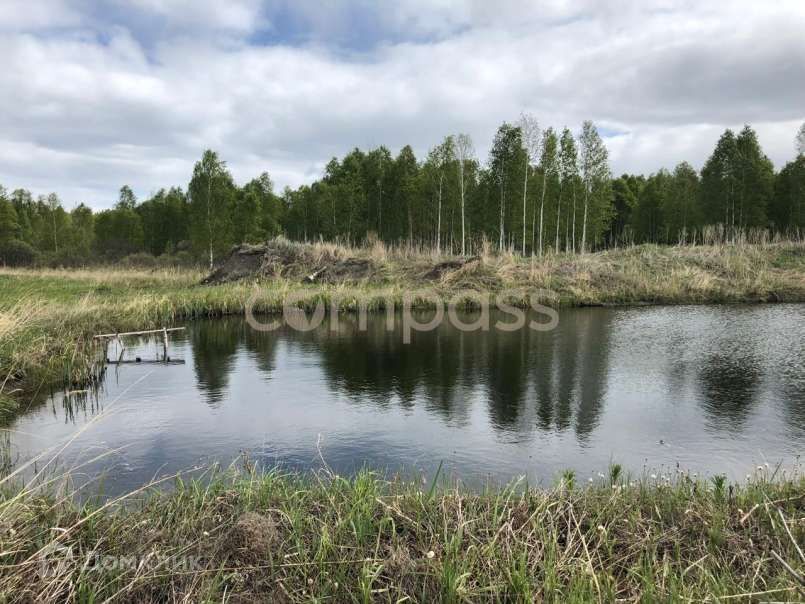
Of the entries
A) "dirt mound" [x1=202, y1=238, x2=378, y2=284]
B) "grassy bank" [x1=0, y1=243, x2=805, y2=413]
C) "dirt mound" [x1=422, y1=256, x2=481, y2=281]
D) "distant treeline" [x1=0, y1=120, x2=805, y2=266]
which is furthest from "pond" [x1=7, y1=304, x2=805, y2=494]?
"distant treeline" [x1=0, y1=120, x2=805, y2=266]

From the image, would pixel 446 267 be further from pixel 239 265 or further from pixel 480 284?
pixel 239 265

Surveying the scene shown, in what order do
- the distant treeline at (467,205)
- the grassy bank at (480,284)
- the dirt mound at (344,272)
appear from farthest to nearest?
the distant treeline at (467,205)
the dirt mound at (344,272)
the grassy bank at (480,284)

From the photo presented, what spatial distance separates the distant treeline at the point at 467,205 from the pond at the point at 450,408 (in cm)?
1838

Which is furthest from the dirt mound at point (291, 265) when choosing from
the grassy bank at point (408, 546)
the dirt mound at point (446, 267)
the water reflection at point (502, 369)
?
the grassy bank at point (408, 546)

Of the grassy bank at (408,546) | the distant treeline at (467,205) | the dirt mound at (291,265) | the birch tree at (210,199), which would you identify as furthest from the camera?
the distant treeline at (467,205)

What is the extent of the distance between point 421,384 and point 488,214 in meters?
32.5

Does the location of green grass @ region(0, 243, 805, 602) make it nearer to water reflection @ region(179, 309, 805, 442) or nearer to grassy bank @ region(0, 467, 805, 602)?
grassy bank @ region(0, 467, 805, 602)

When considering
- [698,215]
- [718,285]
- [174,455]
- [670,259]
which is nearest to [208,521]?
[174,455]

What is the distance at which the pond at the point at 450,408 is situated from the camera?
7.03 meters

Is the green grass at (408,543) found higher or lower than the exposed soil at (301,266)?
lower

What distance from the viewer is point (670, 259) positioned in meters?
28.9

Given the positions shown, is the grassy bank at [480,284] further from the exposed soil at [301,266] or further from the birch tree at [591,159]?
the birch tree at [591,159]

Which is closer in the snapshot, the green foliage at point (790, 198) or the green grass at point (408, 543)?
the green grass at point (408, 543)

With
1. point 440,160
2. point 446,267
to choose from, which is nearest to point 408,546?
point 446,267
